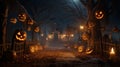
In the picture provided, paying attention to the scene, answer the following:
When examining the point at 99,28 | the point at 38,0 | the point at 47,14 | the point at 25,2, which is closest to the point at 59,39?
the point at 47,14

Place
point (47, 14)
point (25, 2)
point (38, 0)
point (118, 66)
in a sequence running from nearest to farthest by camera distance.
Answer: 1. point (118, 66)
2. point (25, 2)
3. point (38, 0)
4. point (47, 14)

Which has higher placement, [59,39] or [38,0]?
[38,0]

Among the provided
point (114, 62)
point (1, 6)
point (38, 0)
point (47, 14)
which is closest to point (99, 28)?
point (114, 62)

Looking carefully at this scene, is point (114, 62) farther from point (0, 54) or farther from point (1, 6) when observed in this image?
point (1, 6)

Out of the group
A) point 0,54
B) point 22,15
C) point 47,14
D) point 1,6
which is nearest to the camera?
point 0,54

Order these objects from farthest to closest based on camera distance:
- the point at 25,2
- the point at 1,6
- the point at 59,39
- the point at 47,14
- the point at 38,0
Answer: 1. the point at 59,39
2. the point at 47,14
3. the point at 38,0
4. the point at 25,2
5. the point at 1,6

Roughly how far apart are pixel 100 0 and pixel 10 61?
11267 mm

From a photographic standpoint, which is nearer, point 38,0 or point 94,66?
point 94,66

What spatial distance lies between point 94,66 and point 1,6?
8.47m

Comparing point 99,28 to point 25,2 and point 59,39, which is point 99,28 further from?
point 59,39

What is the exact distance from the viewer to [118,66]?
12977 millimetres

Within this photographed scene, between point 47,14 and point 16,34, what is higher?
point 47,14

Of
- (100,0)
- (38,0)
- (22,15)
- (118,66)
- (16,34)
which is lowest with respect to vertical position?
(118,66)

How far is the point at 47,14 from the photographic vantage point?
3800cm
